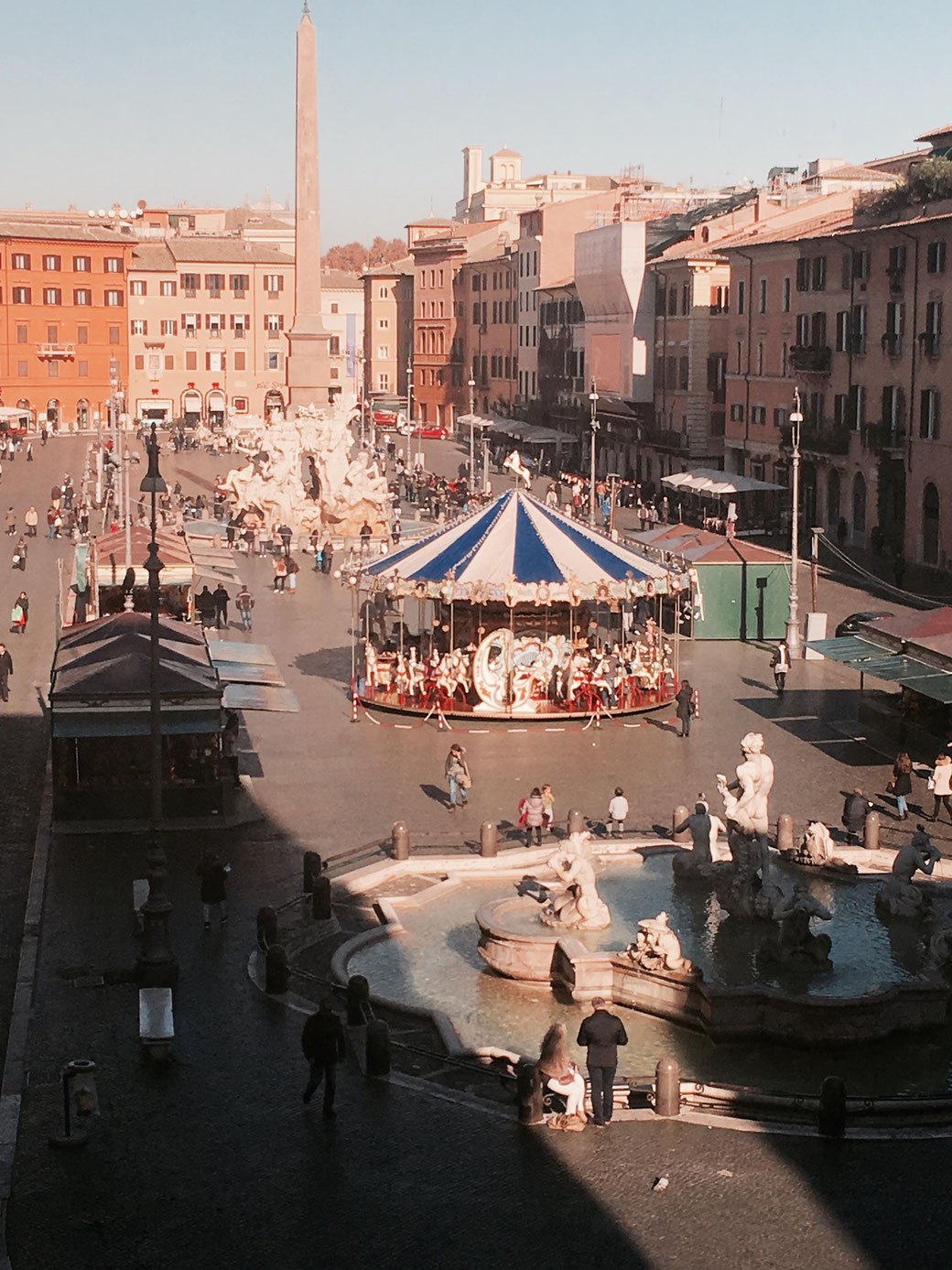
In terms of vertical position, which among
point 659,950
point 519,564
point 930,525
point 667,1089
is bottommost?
point 667,1089

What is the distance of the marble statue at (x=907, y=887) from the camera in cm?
2055

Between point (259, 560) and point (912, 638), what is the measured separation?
30036 millimetres

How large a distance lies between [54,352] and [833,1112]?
10384 cm

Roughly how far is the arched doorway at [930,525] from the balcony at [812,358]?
8.60 metres

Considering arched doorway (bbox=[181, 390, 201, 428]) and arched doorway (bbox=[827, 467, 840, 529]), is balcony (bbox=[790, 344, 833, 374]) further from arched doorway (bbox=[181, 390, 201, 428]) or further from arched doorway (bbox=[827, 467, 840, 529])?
arched doorway (bbox=[181, 390, 201, 428])

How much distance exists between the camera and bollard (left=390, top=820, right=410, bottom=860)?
76.0ft

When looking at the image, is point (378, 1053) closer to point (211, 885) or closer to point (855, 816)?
point (211, 885)

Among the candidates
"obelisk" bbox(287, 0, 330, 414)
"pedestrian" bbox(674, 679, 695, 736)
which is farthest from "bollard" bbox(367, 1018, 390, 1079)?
"obelisk" bbox(287, 0, 330, 414)

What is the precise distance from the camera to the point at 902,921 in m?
20.6

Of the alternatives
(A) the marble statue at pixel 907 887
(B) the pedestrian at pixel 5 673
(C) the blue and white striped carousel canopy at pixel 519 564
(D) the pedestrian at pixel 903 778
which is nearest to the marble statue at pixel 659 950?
(A) the marble statue at pixel 907 887

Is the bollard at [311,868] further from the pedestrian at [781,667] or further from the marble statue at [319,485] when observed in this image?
the marble statue at [319,485]

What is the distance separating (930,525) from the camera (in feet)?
176

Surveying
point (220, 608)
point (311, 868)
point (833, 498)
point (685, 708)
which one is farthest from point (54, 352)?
point (311, 868)

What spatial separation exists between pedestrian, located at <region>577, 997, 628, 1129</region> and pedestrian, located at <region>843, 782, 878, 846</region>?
9912 millimetres
